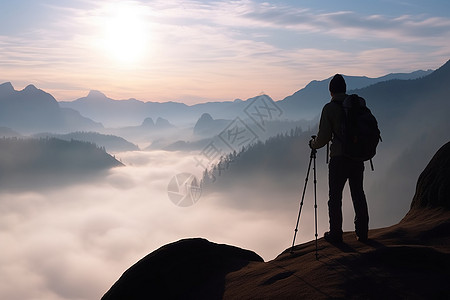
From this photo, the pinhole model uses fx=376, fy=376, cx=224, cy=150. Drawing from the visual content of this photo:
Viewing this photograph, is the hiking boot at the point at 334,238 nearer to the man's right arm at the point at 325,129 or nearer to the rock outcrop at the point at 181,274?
the rock outcrop at the point at 181,274

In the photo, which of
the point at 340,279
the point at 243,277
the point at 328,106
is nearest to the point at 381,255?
the point at 340,279

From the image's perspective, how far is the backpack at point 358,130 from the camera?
8.64m

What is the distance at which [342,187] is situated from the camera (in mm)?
9422

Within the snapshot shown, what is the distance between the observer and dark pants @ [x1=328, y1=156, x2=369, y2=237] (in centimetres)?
918

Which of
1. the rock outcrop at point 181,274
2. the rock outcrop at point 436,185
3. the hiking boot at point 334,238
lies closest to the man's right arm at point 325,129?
the hiking boot at point 334,238

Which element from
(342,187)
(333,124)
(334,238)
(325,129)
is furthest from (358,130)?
(334,238)

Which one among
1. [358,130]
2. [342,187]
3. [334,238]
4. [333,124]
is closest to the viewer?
[358,130]

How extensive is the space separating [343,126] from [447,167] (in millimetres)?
7251

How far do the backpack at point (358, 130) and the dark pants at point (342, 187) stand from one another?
0.39 meters

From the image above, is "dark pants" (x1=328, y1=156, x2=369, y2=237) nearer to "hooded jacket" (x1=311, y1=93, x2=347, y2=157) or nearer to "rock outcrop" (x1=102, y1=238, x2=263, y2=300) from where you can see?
"hooded jacket" (x1=311, y1=93, x2=347, y2=157)

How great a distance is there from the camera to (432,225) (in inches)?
406

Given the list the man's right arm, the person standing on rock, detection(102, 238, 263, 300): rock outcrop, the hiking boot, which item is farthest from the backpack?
detection(102, 238, 263, 300): rock outcrop

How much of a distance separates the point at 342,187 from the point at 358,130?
1.60 m

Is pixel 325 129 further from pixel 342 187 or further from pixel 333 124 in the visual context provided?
pixel 342 187
